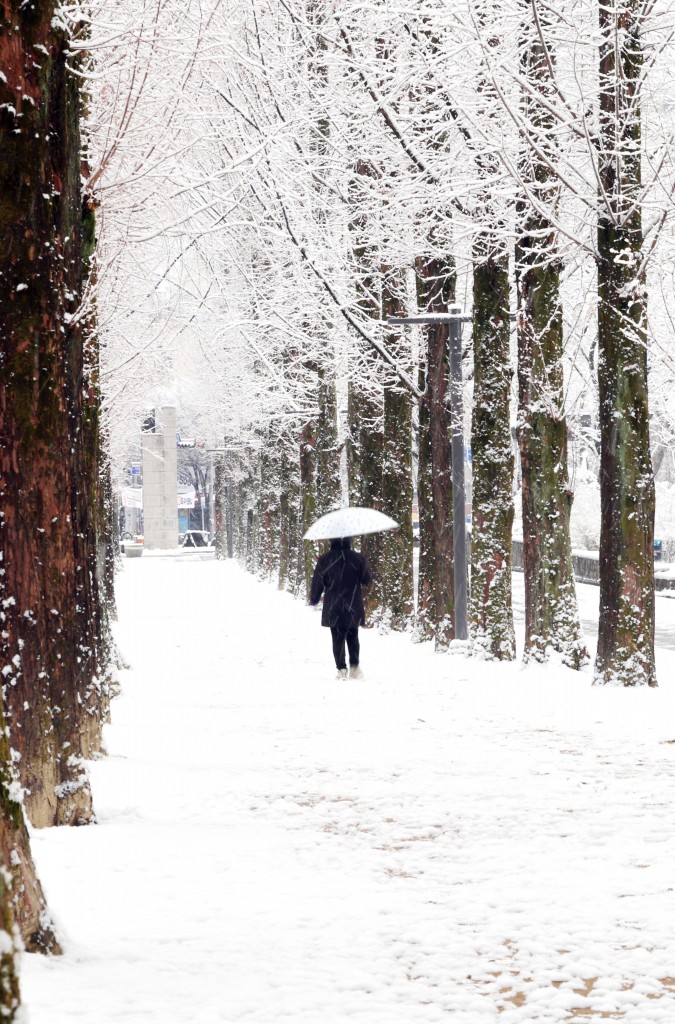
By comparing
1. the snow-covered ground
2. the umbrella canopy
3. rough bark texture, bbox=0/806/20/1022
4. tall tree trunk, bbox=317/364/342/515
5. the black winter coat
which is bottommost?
the snow-covered ground

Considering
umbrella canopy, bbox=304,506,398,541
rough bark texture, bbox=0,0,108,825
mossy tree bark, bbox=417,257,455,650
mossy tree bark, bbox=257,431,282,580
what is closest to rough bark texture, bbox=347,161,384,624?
mossy tree bark, bbox=417,257,455,650

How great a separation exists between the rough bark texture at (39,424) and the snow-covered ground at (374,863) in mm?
608

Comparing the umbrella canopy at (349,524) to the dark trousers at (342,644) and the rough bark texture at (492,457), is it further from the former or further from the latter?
the rough bark texture at (492,457)

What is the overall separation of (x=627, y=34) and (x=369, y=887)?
9751 millimetres

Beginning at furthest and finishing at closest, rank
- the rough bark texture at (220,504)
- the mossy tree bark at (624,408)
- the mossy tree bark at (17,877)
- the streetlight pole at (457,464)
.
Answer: the rough bark texture at (220,504) → the streetlight pole at (457,464) → the mossy tree bark at (624,408) → the mossy tree bark at (17,877)

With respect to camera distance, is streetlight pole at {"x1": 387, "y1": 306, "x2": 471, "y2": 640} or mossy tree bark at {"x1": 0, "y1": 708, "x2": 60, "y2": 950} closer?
mossy tree bark at {"x1": 0, "y1": 708, "x2": 60, "y2": 950}

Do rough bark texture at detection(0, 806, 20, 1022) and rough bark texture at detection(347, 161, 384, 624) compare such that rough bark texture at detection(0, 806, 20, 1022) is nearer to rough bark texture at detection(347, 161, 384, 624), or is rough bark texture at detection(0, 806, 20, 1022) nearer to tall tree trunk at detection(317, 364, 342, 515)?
rough bark texture at detection(347, 161, 384, 624)

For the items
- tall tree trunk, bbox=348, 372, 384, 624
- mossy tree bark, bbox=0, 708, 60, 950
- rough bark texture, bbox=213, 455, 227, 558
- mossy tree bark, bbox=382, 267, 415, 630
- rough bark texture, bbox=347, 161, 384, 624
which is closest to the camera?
mossy tree bark, bbox=0, 708, 60, 950

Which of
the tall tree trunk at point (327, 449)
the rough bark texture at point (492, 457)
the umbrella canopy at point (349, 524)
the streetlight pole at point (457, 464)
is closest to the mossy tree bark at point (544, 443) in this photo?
the rough bark texture at point (492, 457)

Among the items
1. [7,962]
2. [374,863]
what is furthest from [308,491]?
[7,962]

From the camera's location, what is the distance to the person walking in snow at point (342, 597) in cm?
1623

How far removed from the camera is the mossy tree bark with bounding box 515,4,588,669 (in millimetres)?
15953

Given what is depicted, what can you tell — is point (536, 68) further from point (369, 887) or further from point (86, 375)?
point (369, 887)

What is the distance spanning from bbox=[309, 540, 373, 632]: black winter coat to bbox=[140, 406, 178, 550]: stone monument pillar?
57.8 metres
